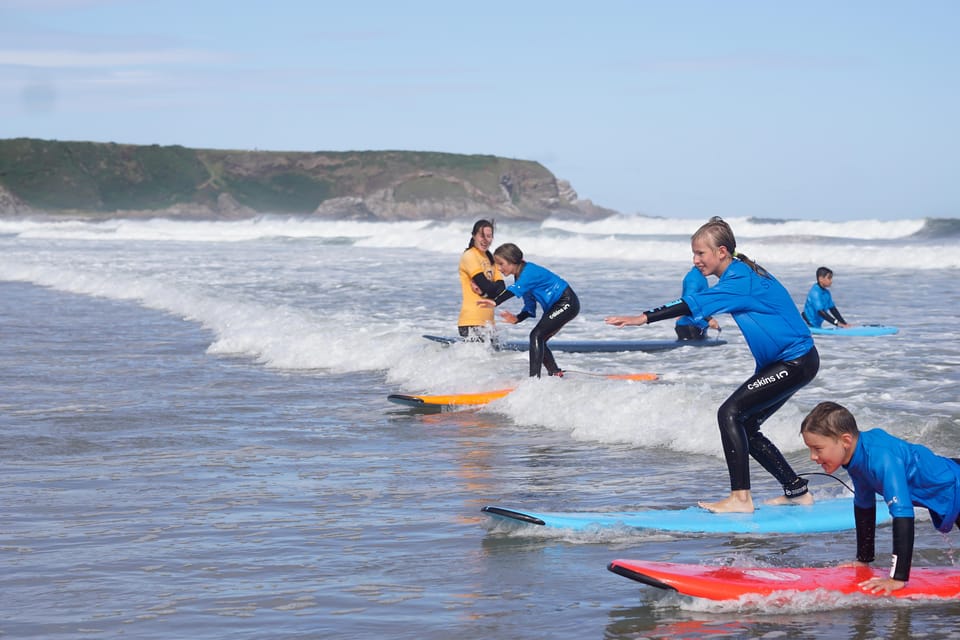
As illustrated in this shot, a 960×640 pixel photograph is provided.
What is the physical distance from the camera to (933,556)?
5824 millimetres

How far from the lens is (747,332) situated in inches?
248

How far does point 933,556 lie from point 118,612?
12.8 ft

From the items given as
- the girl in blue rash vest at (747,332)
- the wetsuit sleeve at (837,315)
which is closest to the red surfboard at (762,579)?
the girl in blue rash vest at (747,332)

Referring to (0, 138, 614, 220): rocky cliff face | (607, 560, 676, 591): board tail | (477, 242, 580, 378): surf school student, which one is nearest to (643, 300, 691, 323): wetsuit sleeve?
(607, 560, 676, 591): board tail

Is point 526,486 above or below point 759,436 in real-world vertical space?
below

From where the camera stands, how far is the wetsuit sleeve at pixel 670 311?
634 cm

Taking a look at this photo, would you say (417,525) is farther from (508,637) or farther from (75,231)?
(75,231)

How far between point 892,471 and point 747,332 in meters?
1.62

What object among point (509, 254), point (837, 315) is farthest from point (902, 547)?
point (837, 315)

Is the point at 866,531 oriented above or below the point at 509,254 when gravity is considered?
below

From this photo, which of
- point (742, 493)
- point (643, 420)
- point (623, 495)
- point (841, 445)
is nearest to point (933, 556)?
point (742, 493)

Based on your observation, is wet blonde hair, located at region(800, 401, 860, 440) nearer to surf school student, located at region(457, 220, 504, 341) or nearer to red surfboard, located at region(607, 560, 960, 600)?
red surfboard, located at region(607, 560, 960, 600)

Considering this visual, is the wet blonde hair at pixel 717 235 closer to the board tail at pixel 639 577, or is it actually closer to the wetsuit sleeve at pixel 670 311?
the wetsuit sleeve at pixel 670 311

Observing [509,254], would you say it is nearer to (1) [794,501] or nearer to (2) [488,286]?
(2) [488,286]
